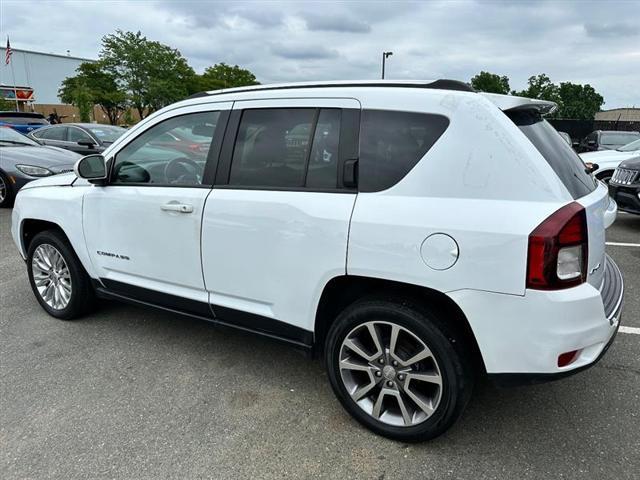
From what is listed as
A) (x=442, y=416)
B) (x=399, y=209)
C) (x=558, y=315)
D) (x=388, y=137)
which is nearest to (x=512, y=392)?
(x=442, y=416)

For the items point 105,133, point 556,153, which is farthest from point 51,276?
point 105,133

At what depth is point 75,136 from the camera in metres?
12.0


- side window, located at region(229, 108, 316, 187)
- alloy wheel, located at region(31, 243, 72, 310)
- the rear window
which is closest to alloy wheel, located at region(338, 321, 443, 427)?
side window, located at region(229, 108, 316, 187)

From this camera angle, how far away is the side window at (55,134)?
12.1 m

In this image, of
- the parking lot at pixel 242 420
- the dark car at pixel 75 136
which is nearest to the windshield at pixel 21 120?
the dark car at pixel 75 136

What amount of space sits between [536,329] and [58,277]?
11.9ft

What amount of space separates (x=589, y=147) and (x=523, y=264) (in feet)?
44.7

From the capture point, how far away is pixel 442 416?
2.32 m

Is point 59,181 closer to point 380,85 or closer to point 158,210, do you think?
point 158,210

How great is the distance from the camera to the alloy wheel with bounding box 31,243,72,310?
3865mm

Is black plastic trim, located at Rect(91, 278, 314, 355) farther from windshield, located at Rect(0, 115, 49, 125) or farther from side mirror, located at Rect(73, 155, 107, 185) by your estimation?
windshield, located at Rect(0, 115, 49, 125)

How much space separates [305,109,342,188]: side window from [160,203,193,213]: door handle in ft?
2.68

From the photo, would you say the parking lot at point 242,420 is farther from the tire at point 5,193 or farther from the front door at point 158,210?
the tire at point 5,193

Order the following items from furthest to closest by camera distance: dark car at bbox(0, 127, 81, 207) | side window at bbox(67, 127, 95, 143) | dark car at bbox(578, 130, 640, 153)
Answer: dark car at bbox(578, 130, 640, 153), side window at bbox(67, 127, 95, 143), dark car at bbox(0, 127, 81, 207)
